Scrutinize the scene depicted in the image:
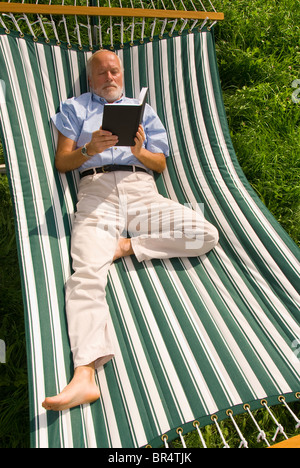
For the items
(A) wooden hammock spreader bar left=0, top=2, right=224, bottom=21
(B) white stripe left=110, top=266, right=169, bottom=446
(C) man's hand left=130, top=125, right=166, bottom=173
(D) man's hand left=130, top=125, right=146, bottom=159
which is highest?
(A) wooden hammock spreader bar left=0, top=2, right=224, bottom=21

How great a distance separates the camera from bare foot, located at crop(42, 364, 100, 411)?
4.96 ft

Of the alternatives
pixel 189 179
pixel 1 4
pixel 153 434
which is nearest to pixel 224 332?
pixel 153 434

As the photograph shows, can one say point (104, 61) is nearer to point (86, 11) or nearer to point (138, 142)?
point (86, 11)

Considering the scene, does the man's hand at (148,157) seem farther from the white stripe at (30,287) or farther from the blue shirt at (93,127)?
the white stripe at (30,287)

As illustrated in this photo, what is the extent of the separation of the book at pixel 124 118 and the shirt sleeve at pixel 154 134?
44 cm

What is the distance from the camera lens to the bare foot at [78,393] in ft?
4.96

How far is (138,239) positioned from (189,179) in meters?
0.71

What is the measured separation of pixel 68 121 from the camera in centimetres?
256

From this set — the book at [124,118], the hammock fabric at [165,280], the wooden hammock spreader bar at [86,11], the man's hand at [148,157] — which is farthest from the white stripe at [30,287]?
the man's hand at [148,157]

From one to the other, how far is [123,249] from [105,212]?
29 cm

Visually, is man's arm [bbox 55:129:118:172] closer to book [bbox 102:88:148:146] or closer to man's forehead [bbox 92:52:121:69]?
book [bbox 102:88:148:146]

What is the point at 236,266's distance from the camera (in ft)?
7.39

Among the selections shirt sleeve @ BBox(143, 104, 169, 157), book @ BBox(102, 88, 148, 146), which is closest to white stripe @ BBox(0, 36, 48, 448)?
book @ BBox(102, 88, 148, 146)

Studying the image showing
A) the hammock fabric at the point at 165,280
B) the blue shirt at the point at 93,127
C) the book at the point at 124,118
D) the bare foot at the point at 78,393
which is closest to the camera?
the bare foot at the point at 78,393
